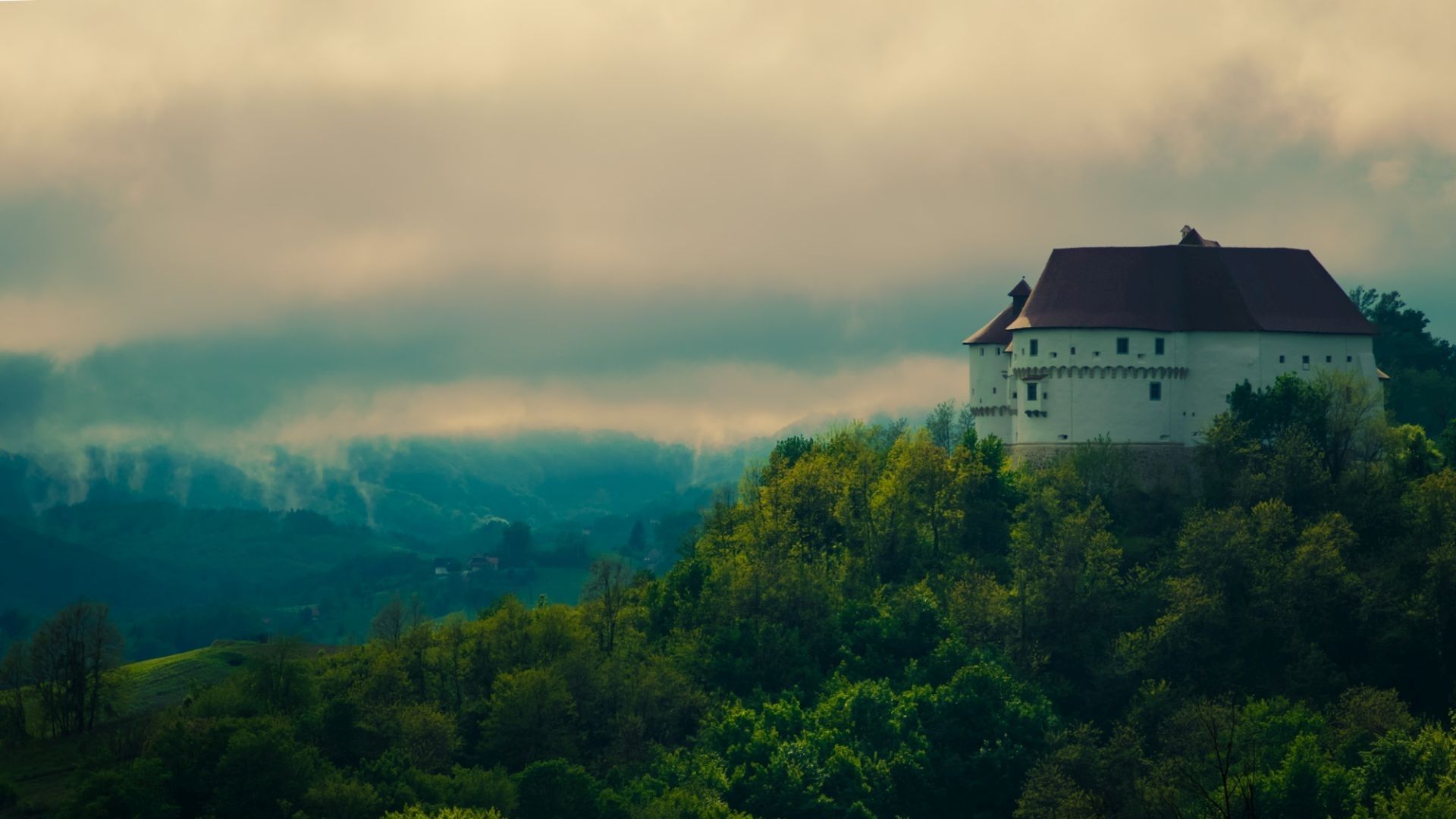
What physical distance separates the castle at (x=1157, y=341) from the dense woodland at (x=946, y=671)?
2.23 metres

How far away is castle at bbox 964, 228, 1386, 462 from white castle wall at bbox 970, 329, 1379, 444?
51 millimetres

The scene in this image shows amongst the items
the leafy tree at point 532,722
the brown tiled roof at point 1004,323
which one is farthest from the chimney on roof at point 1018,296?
the leafy tree at point 532,722

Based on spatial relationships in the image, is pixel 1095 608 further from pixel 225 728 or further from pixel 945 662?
pixel 225 728

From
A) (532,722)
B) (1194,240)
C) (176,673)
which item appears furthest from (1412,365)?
(176,673)

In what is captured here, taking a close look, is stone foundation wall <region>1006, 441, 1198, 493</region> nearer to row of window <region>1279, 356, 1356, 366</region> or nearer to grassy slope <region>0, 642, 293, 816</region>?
row of window <region>1279, 356, 1356, 366</region>

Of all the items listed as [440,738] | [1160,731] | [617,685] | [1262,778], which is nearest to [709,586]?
[617,685]

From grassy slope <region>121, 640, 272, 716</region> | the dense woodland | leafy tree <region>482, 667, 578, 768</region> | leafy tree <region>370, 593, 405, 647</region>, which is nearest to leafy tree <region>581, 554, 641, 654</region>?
the dense woodland

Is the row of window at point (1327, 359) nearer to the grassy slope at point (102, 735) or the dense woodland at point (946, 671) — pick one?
the dense woodland at point (946, 671)

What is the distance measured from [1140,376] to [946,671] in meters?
18.0

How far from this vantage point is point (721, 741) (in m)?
78.8

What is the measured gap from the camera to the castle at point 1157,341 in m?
90.4

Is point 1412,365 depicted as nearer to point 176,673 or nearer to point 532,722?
point 532,722

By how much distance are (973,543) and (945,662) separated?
33.7 feet

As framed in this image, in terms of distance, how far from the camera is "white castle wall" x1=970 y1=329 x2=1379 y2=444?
90.2 m
